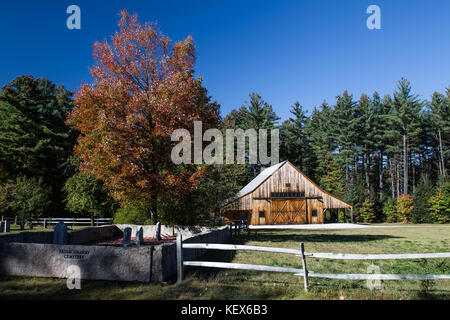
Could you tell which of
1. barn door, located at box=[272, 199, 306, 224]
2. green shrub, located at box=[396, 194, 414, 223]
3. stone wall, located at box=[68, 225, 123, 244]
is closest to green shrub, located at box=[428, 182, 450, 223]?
green shrub, located at box=[396, 194, 414, 223]

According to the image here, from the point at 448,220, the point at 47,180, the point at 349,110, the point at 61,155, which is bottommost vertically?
the point at 448,220

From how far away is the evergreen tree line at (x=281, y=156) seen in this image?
84.1 feet

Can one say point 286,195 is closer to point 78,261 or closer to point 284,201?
point 284,201

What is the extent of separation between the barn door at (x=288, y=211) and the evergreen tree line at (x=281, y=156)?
673cm

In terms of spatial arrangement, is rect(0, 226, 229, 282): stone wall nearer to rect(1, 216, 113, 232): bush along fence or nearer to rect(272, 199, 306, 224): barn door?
rect(1, 216, 113, 232): bush along fence

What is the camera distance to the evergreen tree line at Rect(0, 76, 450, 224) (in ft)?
84.1

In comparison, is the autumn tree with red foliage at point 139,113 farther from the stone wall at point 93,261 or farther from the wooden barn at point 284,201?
the wooden barn at point 284,201

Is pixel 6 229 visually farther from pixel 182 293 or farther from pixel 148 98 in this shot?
pixel 182 293

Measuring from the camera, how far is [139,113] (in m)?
16.6

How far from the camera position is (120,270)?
7539 millimetres

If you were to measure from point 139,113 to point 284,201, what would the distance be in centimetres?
2634

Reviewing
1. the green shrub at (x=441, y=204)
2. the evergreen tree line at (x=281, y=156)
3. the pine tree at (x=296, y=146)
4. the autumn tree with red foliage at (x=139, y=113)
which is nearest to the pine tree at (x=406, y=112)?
the evergreen tree line at (x=281, y=156)
